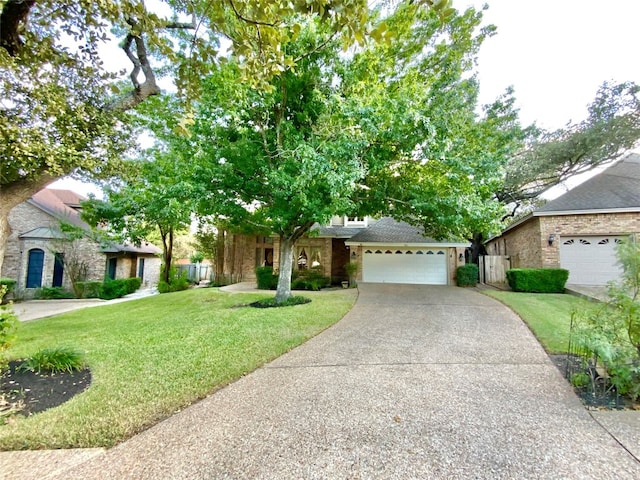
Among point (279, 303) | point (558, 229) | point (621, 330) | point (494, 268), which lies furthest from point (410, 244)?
point (621, 330)

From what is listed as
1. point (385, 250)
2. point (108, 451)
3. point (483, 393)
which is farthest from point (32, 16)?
point (385, 250)

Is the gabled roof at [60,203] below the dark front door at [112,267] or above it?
above

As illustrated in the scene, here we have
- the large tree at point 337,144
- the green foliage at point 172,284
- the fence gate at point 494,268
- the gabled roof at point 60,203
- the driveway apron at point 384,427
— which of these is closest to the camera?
the driveway apron at point 384,427

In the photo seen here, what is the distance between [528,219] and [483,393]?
13565mm

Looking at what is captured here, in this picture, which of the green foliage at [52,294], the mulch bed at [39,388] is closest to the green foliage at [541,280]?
the mulch bed at [39,388]

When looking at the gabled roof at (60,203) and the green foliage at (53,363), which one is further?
the gabled roof at (60,203)

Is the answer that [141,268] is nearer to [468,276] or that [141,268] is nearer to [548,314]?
[468,276]

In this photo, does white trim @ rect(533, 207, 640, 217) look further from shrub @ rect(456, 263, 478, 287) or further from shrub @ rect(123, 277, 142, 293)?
shrub @ rect(123, 277, 142, 293)

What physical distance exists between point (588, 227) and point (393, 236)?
813 centimetres

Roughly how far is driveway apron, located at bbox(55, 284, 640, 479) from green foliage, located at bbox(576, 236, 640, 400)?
59 centimetres

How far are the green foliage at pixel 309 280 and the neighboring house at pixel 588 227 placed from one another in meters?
9.81

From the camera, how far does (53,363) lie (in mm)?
4527

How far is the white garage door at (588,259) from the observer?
40.7 feet

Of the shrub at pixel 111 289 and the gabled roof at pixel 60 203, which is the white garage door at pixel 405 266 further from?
the gabled roof at pixel 60 203
